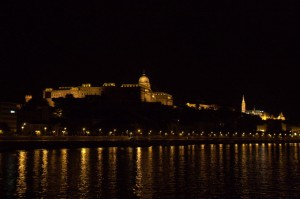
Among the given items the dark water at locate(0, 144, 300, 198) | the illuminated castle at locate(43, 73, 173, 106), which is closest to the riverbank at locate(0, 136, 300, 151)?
the illuminated castle at locate(43, 73, 173, 106)

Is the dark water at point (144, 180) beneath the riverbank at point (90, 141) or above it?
beneath

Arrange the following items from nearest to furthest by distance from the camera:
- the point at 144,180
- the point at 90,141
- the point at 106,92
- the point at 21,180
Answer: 1. the point at 21,180
2. the point at 144,180
3. the point at 90,141
4. the point at 106,92

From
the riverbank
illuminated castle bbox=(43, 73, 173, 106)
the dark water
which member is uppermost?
illuminated castle bbox=(43, 73, 173, 106)

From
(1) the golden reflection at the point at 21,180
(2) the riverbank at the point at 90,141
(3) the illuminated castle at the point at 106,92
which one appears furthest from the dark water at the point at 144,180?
(3) the illuminated castle at the point at 106,92

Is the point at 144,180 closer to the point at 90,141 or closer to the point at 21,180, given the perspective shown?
the point at 21,180

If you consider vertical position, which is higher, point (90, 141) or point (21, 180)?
point (90, 141)

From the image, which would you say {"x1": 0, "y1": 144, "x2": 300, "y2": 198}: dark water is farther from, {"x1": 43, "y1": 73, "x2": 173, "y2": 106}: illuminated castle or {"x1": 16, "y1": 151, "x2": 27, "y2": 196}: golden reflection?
{"x1": 43, "y1": 73, "x2": 173, "y2": 106}: illuminated castle

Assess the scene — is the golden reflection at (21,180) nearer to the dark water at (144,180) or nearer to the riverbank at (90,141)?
the dark water at (144,180)

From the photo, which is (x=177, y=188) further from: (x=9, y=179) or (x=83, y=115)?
(x=83, y=115)

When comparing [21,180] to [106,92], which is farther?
[106,92]

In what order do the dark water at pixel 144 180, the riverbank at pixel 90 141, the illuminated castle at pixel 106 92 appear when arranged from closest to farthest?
the dark water at pixel 144 180
the riverbank at pixel 90 141
the illuminated castle at pixel 106 92

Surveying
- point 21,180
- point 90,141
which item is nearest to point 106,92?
point 90,141

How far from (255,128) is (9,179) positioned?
111781 mm

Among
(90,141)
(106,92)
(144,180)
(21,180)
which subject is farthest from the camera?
(106,92)
